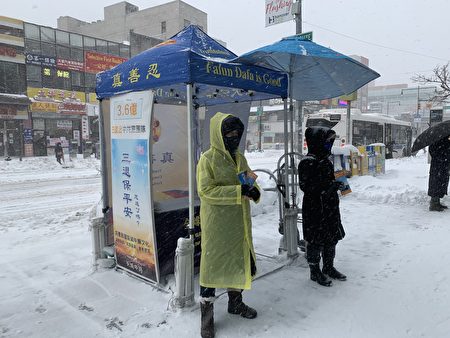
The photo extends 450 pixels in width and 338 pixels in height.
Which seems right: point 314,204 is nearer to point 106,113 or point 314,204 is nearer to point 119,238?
point 119,238

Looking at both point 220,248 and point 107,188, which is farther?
point 107,188

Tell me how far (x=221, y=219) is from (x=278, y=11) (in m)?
7.75

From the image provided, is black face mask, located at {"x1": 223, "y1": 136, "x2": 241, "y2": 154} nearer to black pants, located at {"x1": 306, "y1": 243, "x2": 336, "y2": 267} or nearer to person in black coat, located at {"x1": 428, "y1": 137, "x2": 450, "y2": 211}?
black pants, located at {"x1": 306, "y1": 243, "x2": 336, "y2": 267}

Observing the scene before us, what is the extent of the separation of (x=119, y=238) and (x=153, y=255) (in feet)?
2.46

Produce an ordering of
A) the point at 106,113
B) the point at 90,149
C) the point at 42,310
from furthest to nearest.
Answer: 1. the point at 90,149
2. the point at 106,113
3. the point at 42,310

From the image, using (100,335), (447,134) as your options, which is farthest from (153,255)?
(447,134)

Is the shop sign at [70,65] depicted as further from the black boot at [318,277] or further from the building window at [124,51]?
the black boot at [318,277]

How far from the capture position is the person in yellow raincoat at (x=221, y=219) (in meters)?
3.21

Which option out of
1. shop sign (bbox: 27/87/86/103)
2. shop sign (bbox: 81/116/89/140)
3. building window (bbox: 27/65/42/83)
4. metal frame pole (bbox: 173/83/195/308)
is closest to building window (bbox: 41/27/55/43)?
building window (bbox: 27/65/42/83)

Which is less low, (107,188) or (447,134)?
(447,134)

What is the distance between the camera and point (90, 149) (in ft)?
90.3

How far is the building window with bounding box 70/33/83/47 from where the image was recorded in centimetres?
3149

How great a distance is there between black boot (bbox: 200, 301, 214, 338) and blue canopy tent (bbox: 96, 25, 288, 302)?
70 cm

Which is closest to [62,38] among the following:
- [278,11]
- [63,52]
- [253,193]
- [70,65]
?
[63,52]
